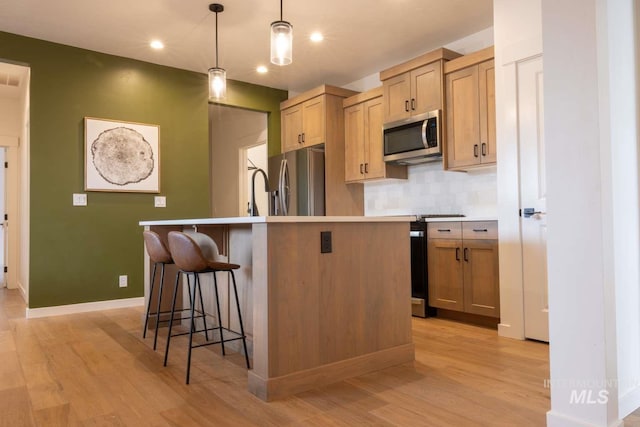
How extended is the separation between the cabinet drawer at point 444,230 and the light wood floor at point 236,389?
0.84 metres

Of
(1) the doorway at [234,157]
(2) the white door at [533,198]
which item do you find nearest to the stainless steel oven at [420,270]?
(2) the white door at [533,198]

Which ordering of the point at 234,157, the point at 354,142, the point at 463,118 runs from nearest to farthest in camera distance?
the point at 463,118 → the point at 354,142 → the point at 234,157

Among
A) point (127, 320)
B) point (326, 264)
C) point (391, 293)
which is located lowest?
point (127, 320)

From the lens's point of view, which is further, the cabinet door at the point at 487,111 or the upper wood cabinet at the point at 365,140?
the upper wood cabinet at the point at 365,140

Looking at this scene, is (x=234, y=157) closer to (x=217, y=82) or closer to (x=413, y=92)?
(x=413, y=92)

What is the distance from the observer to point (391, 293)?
8.46 ft

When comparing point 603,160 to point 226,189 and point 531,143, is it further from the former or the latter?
point 226,189

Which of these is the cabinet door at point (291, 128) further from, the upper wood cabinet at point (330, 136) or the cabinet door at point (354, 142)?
the cabinet door at point (354, 142)

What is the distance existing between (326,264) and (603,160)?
1.28 meters

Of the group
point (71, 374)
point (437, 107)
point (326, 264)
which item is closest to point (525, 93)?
point (437, 107)

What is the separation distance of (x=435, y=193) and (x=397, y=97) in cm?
103

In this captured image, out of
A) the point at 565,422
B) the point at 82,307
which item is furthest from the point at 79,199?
the point at 565,422

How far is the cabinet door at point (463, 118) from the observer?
375 centimetres

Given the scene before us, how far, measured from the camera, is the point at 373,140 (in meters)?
4.84
